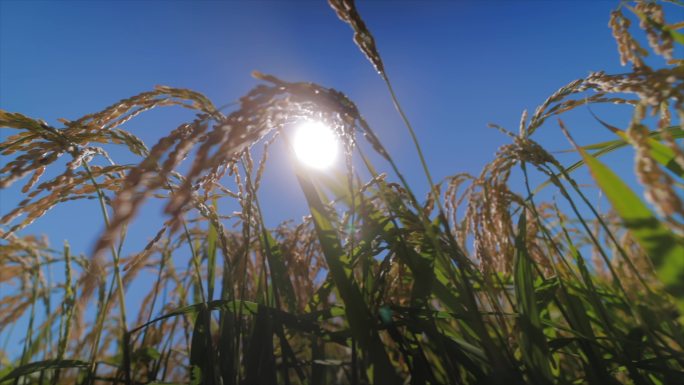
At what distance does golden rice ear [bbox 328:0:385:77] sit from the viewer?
43.6 inches

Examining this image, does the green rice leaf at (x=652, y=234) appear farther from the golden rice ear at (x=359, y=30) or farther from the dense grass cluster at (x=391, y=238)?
the golden rice ear at (x=359, y=30)

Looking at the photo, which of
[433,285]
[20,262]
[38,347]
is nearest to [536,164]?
[433,285]

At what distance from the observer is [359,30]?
115 centimetres

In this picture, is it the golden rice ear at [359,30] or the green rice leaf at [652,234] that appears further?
the golden rice ear at [359,30]

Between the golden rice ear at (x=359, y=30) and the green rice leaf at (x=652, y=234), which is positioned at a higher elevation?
the golden rice ear at (x=359, y=30)

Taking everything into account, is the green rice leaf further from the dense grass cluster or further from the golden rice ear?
the golden rice ear

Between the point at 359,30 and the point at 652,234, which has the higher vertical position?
the point at 359,30

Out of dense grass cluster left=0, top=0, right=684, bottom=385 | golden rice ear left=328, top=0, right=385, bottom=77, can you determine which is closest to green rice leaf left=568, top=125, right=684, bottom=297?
dense grass cluster left=0, top=0, right=684, bottom=385

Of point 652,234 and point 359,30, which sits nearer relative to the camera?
point 652,234

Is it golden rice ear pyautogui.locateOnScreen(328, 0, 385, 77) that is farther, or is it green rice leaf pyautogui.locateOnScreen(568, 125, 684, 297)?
golden rice ear pyautogui.locateOnScreen(328, 0, 385, 77)

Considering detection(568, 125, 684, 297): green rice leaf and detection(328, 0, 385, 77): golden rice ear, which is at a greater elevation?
detection(328, 0, 385, 77): golden rice ear

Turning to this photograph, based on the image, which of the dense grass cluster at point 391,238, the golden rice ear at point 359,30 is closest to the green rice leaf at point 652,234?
the dense grass cluster at point 391,238

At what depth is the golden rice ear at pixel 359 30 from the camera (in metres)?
1.11

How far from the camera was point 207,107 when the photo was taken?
141 centimetres
